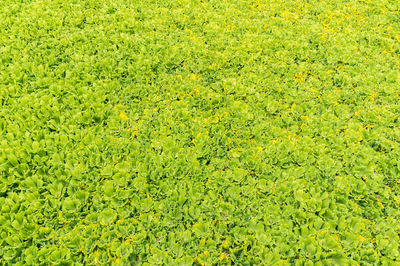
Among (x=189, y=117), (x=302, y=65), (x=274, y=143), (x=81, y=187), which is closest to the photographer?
(x=81, y=187)

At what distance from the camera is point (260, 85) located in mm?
5328

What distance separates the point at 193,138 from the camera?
439 centimetres

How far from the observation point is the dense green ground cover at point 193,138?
3215 mm

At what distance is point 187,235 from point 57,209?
1.81m

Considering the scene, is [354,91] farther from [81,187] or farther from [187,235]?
[81,187]

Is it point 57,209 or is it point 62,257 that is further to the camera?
point 57,209

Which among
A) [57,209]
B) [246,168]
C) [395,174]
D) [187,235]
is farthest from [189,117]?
[395,174]

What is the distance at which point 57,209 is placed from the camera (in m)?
3.39

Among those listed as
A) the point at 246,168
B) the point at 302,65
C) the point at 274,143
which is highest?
the point at 302,65

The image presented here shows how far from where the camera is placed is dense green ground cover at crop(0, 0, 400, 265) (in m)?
3.21

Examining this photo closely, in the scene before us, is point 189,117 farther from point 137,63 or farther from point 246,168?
point 137,63

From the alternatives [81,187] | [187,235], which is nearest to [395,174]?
[187,235]

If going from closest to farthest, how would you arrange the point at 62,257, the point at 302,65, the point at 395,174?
1. the point at 62,257
2. the point at 395,174
3. the point at 302,65

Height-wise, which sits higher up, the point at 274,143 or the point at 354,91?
the point at 354,91
